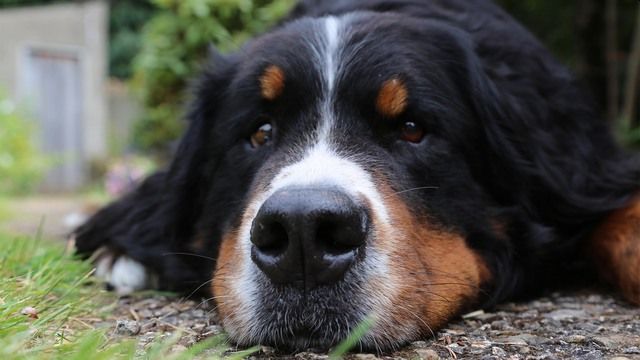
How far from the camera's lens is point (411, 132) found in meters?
3.09

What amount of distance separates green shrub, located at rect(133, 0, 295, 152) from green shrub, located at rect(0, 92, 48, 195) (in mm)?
2948

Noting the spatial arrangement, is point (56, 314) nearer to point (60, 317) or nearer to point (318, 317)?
point (60, 317)

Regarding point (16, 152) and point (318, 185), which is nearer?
point (318, 185)

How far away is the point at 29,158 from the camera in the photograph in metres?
11.0

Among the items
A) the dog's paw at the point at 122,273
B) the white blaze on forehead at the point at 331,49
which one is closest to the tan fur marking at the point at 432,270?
the white blaze on forehead at the point at 331,49

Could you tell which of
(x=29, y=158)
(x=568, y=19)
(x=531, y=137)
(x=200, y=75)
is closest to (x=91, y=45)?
(x=29, y=158)

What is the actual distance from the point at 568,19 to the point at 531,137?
197 inches

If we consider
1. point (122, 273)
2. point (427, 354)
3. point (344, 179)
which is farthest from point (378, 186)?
point (122, 273)

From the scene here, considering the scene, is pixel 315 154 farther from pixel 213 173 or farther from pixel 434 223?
pixel 213 173

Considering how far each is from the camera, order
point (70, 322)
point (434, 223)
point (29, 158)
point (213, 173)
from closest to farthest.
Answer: point (70, 322)
point (434, 223)
point (213, 173)
point (29, 158)

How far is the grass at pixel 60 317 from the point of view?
76.3 inches

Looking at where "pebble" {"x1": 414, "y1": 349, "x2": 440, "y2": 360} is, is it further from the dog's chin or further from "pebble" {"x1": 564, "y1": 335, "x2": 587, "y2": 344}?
"pebble" {"x1": 564, "y1": 335, "x2": 587, "y2": 344}

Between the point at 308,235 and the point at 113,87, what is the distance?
57.7 ft

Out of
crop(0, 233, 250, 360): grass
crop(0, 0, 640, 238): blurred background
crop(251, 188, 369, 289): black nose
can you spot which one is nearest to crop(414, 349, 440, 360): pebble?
crop(251, 188, 369, 289): black nose
